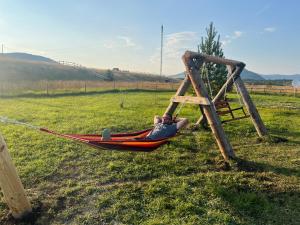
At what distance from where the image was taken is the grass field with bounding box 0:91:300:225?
4.35 m

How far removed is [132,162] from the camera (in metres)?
6.59

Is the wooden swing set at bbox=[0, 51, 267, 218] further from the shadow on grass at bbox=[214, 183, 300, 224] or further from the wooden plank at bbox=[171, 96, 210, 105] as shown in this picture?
the shadow on grass at bbox=[214, 183, 300, 224]

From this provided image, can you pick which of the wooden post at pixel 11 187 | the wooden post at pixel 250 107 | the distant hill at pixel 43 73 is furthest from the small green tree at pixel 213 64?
the distant hill at pixel 43 73

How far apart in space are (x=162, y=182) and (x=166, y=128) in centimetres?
162

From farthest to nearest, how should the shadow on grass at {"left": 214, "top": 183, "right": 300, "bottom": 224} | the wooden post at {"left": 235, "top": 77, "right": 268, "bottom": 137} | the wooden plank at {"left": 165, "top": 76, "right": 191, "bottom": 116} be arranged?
the wooden post at {"left": 235, "top": 77, "right": 268, "bottom": 137}
the wooden plank at {"left": 165, "top": 76, "right": 191, "bottom": 116}
the shadow on grass at {"left": 214, "top": 183, "right": 300, "bottom": 224}

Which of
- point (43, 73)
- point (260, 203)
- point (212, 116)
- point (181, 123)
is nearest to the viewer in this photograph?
point (260, 203)

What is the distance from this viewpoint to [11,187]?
4.08 metres

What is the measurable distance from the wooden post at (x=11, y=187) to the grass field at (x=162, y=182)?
17 cm

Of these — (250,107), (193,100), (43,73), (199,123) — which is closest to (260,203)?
(193,100)

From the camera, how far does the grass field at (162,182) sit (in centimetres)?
435

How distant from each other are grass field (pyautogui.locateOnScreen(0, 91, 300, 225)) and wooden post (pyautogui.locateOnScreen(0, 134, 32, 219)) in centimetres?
17

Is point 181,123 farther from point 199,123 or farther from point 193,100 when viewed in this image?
point 199,123

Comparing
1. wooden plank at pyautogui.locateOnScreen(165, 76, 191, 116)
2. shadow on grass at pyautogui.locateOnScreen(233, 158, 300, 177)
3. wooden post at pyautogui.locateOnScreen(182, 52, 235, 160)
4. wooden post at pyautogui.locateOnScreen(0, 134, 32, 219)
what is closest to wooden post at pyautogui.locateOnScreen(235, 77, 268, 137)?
wooden plank at pyautogui.locateOnScreen(165, 76, 191, 116)

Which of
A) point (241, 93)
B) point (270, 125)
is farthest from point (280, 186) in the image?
point (270, 125)
